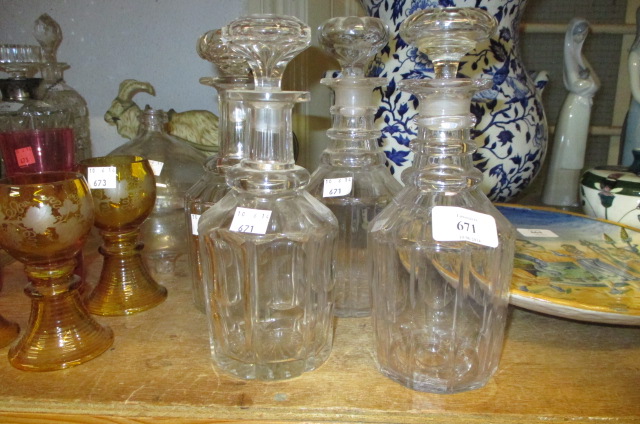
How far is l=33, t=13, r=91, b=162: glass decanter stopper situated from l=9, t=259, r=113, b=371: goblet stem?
1.70 feet

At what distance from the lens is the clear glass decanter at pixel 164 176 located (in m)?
0.86

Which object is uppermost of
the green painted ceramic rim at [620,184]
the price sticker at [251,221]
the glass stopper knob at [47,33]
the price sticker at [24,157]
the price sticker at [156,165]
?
the glass stopper knob at [47,33]

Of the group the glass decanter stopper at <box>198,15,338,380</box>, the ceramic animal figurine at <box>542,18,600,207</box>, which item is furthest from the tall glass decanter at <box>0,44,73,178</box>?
the ceramic animal figurine at <box>542,18,600,207</box>

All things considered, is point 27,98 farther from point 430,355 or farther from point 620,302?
point 620,302

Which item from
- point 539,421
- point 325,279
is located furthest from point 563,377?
point 325,279

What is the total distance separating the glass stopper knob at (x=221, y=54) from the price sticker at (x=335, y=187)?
16 centimetres

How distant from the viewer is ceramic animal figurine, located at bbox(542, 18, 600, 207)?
1.07 m

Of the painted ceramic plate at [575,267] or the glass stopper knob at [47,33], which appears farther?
the glass stopper knob at [47,33]

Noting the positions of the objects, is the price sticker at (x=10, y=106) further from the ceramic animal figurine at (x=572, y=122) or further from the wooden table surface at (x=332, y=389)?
the ceramic animal figurine at (x=572, y=122)

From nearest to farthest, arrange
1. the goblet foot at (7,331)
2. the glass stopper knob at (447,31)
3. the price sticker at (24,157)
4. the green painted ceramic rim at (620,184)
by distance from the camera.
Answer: the glass stopper knob at (447,31)
the goblet foot at (7,331)
the price sticker at (24,157)
the green painted ceramic rim at (620,184)

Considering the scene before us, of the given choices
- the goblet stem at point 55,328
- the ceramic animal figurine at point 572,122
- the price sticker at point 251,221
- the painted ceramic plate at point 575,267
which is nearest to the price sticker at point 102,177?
the goblet stem at point 55,328

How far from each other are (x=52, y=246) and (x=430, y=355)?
38 cm

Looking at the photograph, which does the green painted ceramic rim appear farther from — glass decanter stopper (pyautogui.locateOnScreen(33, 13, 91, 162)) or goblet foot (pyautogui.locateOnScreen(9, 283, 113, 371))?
glass decanter stopper (pyautogui.locateOnScreen(33, 13, 91, 162))

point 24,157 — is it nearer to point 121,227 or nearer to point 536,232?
point 121,227
